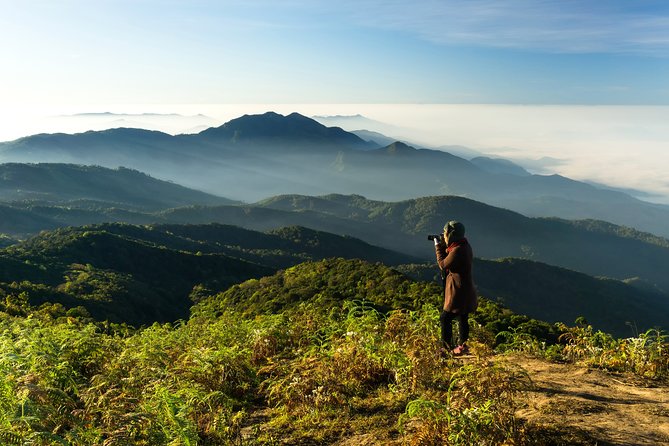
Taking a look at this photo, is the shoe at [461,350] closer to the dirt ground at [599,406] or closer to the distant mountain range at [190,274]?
the dirt ground at [599,406]

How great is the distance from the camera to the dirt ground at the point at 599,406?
15.4 ft

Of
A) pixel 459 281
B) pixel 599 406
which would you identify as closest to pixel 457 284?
pixel 459 281

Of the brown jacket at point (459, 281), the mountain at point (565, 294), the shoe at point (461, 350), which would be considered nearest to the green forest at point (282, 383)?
the shoe at point (461, 350)

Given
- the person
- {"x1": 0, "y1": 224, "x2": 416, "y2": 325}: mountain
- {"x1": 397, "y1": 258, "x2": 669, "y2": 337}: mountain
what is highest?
the person

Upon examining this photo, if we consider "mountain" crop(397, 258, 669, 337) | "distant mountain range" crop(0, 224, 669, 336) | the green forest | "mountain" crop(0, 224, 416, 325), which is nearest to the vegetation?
the green forest

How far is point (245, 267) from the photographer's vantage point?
70625mm

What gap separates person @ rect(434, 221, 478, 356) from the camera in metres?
7.55

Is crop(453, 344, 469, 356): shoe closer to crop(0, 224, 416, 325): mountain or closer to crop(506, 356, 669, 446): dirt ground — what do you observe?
crop(506, 356, 669, 446): dirt ground

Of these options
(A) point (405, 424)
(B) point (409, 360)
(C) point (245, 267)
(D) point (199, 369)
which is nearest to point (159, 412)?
(D) point (199, 369)

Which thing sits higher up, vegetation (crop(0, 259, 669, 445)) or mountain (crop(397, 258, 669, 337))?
vegetation (crop(0, 259, 669, 445))

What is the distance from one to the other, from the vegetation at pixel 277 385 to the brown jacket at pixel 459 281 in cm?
68

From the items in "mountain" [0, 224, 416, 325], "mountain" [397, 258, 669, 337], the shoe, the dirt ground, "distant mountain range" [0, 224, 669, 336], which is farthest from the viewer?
"mountain" [397, 258, 669, 337]

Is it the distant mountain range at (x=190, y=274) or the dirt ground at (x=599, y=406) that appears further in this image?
the distant mountain range at (x=190, y=274)

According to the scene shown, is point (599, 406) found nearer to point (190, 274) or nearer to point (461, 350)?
point (461, 350)
